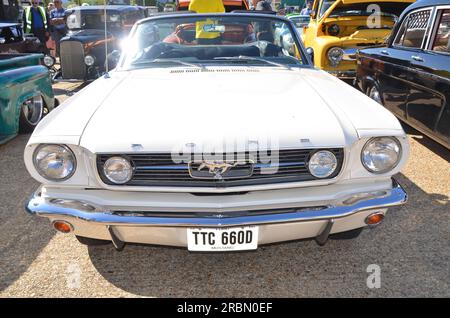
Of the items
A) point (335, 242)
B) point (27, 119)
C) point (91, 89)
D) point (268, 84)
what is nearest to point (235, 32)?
point (268, 84)

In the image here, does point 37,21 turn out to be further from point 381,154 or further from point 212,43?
point 381,154

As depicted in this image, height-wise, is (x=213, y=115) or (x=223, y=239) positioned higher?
(x=213, y=115)

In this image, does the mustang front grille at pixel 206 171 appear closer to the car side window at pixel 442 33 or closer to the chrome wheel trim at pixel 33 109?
the car side window at pixel 442 33

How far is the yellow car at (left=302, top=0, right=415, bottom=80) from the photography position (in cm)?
696

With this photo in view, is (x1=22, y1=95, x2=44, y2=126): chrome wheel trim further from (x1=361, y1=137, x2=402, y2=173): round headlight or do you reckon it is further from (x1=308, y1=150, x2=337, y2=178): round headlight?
(x1=361, y1=137, x2=402, y2=173): round headlight

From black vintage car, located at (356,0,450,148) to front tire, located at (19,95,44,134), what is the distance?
4405 mm

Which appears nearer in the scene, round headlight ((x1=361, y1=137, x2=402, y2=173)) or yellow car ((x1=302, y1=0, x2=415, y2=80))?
round headlight ((x1=361, y1=137, x2=402, y2=173))

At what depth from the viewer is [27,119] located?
5.15 meters

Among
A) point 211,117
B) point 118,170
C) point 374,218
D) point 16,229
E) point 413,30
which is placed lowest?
point 16,229

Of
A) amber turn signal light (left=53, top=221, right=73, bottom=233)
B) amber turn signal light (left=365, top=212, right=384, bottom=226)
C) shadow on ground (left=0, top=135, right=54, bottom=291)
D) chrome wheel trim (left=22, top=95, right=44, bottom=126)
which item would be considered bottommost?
shadow on ground (left=0, top=135, right=54, bottom=291)

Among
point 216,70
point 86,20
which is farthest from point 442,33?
point 86,20

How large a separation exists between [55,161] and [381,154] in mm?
1738

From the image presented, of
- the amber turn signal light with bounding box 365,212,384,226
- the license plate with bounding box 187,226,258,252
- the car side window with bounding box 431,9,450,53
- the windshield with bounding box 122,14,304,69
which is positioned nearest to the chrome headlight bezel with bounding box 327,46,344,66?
the car side window with bounding box 431,9,450,53

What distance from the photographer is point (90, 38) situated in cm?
816
